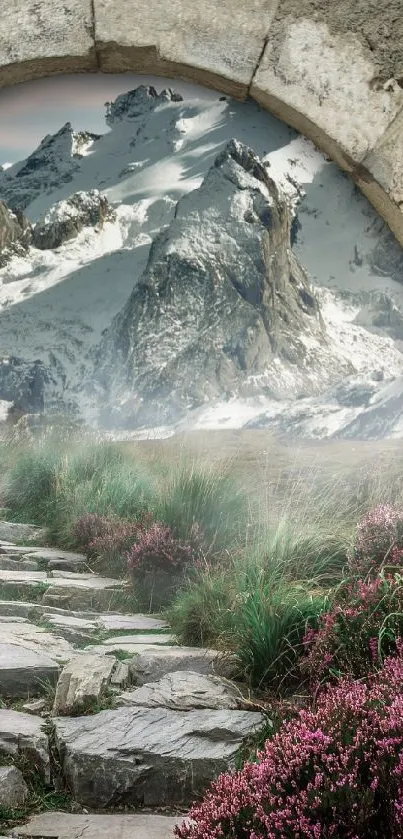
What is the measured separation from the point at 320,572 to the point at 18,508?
182cm

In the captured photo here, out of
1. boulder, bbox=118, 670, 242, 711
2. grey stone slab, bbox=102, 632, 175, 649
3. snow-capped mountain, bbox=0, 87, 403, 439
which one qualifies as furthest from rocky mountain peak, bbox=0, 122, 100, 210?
boulder, bbox=118, 670, 242, 711

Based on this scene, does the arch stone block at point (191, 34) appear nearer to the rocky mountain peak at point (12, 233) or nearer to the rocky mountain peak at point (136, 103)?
the rocky mountain peak at point (136, 103)

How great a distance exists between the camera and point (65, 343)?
444 centimetres

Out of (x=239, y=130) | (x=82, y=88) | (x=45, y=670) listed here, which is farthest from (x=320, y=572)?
(x=82, y=88)

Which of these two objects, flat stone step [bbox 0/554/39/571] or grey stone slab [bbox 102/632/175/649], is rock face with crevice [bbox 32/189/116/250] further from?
grey stone slab [bbox 102/632/175/649]

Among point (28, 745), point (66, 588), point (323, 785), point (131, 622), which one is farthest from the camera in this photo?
point (66, 588)

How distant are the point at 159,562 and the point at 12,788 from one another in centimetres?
158

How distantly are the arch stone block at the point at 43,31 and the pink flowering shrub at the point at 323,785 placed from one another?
295 centimetres

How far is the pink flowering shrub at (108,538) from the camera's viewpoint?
4734 mm

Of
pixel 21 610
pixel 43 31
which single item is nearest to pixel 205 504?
pixel 21 610

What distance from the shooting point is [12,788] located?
3.01m

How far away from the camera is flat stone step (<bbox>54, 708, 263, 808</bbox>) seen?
10.1 feet

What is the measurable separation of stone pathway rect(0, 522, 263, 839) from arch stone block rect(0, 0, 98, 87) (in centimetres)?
259

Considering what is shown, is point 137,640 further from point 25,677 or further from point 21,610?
point 21,610
